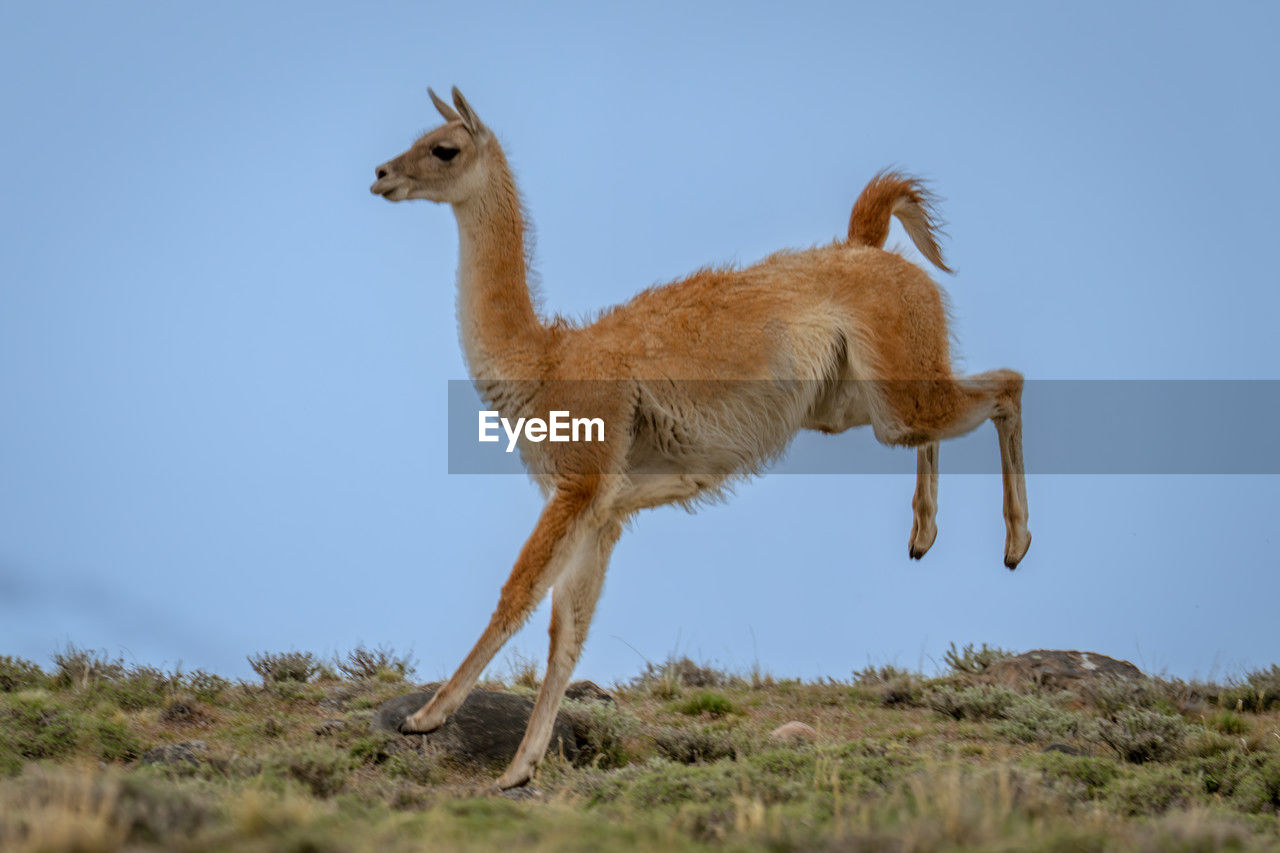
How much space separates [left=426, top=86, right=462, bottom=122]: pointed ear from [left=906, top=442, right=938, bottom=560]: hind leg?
4.27m

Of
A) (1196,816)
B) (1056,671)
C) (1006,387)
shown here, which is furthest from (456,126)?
(1056,671)

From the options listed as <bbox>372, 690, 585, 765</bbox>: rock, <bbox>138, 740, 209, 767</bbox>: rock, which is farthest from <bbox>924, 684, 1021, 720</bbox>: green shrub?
<bbox>138, 740, 209, 767</bbox>: rock

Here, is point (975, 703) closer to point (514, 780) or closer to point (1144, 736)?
point (1144, 736)

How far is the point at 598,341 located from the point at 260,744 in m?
3.83

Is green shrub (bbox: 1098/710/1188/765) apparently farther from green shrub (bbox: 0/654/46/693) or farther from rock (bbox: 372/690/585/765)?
green shrub (bbox: 0/654/46/693)

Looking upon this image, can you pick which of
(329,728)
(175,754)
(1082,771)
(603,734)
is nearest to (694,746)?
(603,734)

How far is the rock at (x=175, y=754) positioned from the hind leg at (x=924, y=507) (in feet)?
17.7

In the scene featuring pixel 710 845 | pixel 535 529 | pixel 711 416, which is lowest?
pixel 710 845

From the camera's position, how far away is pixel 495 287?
8.35 m

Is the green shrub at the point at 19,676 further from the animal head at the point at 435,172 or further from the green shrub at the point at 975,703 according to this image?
the green shrub at the point at 975,703

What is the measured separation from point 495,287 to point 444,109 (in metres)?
1.42

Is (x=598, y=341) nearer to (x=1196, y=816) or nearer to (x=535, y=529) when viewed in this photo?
(x=535, y=529)

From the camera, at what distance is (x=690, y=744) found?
29.4ft

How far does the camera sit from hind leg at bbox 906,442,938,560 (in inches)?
384
